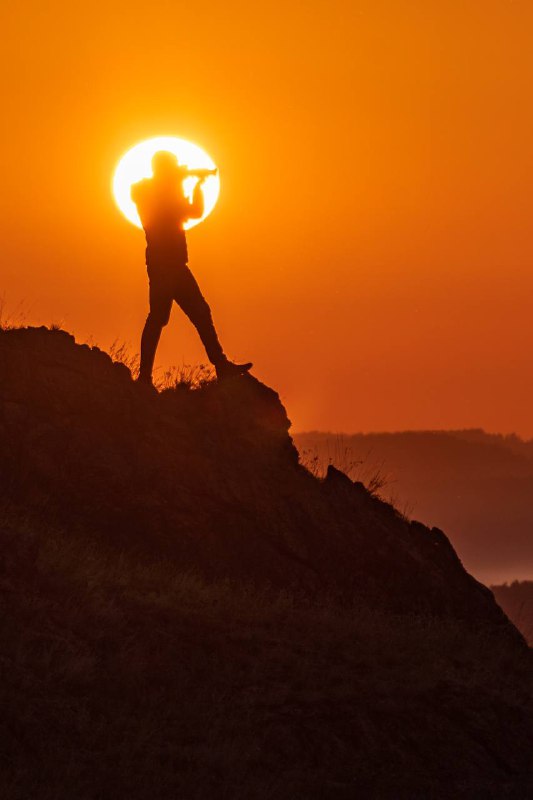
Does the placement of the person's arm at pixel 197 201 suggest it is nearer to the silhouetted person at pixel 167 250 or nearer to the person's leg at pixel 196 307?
the silhouetted person at pixel 167 250

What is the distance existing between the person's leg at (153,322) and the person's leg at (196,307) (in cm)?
19

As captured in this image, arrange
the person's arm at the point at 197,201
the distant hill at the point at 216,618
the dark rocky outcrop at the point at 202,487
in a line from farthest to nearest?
the person's arm at the point at 197,201 → the dark rocky outcrop at the point at 202,487 → the distant hill at the point at 216,618

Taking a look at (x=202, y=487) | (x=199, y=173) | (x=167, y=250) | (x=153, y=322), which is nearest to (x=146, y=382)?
(x=153, y=322)

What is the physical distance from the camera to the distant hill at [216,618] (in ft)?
33.4

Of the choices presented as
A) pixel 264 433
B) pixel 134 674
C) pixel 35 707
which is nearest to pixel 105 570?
pixel 134 674

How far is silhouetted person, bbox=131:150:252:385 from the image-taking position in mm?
17125

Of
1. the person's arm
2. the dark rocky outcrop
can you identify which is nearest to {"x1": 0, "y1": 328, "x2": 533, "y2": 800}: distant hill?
the dark rocky outcrop

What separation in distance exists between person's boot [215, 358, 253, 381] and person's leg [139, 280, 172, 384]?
0.96 meters

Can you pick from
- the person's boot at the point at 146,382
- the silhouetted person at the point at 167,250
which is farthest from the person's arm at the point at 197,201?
the person's boot at the point at 146,382

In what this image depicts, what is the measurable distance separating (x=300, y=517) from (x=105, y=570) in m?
3.89

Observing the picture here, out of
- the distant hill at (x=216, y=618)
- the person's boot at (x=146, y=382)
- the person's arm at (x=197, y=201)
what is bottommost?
the distant hill at (x=216, y=618)

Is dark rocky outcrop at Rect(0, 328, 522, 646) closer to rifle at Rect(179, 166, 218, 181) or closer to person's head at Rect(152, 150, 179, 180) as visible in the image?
person's head at Rect(152, 150, 179, 180)

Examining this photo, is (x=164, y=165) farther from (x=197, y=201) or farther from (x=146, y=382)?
(x=146, y=382)

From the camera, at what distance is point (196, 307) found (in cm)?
1747
